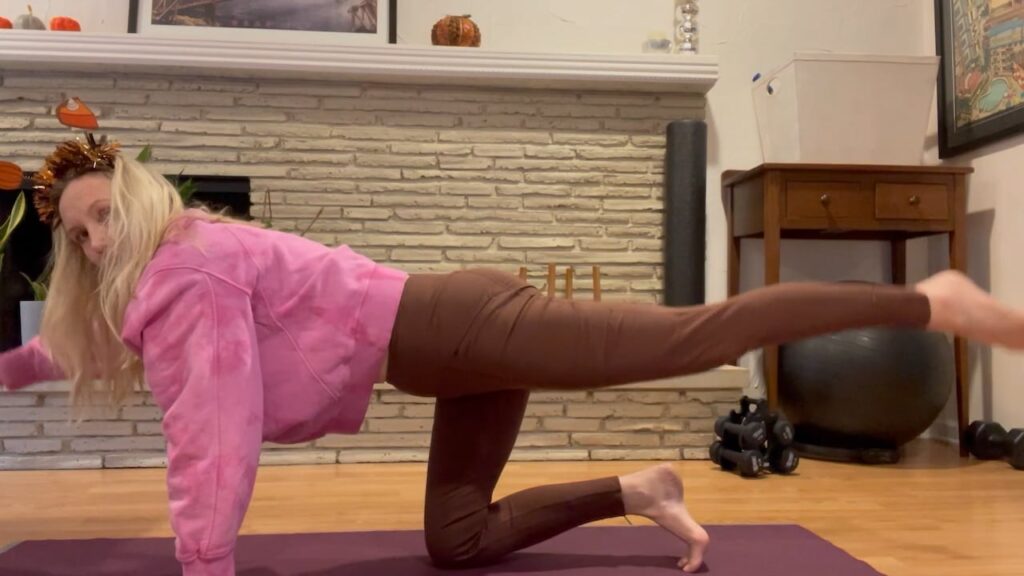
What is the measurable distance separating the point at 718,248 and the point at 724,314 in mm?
2248

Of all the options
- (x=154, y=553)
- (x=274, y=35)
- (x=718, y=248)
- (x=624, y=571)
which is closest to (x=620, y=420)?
(x=718, y=248)

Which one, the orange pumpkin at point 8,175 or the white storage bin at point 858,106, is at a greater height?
the white storage bin at point 858,106

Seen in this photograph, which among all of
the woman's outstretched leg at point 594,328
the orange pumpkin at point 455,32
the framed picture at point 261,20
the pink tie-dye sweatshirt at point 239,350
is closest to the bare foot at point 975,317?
the woman's outstretched leg at point 594,328

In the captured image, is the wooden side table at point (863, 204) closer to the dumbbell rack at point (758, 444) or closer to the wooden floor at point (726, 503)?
the dumbbell rack at point (758, 444)

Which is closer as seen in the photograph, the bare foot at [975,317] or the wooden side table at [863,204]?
the bare foot at [975,317]

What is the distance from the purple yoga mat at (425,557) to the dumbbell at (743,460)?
2.14 ft

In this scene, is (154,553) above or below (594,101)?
below

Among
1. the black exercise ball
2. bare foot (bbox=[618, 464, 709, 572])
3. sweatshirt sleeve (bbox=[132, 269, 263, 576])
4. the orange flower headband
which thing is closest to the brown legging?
sweatshirt sleeve (bbox=[132, 269, 263, 576])

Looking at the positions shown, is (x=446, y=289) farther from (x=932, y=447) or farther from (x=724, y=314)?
(x=932, y=447)

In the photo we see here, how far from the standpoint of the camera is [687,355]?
1.23m

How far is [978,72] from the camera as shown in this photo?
121 inches

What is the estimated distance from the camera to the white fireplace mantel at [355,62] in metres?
2.89

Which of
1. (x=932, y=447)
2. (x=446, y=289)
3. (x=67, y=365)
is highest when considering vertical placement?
(x=446, y=289)

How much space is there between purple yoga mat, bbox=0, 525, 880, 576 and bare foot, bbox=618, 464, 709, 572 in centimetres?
7
